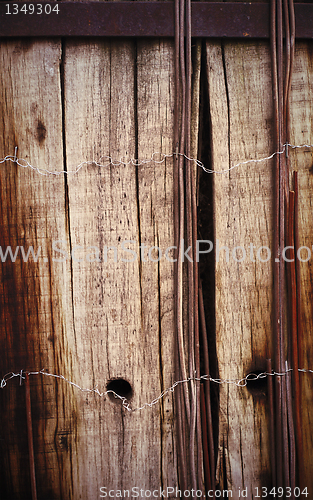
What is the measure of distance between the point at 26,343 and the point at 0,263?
1.19 ft

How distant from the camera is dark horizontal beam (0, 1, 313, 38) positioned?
1.23m

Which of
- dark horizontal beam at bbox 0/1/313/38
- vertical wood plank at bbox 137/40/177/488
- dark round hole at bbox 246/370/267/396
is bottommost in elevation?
dark round hole at bbox 246/370/267/396

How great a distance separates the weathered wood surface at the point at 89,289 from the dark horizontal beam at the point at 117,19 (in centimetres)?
11

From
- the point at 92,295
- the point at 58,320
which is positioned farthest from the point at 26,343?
the point at 92,295

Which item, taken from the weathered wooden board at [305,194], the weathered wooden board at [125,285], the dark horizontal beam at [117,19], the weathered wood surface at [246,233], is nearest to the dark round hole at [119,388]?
the weathered wooden board at [125,285]

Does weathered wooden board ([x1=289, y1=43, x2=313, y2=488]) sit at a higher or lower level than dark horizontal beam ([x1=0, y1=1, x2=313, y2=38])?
lower

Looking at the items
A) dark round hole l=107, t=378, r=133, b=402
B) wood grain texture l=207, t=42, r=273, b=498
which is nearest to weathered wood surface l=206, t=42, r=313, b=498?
wood grain texture l=207, t=42, r=273, b=498

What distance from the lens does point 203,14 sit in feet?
4.09

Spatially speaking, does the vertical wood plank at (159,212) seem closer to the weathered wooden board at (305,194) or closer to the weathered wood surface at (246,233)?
the weathered wood surface at (246,233)

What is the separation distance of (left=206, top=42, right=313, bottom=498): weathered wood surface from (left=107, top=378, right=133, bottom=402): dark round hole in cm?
40

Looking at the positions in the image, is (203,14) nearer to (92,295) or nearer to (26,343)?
(92,295)

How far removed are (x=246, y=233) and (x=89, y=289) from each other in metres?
0.72

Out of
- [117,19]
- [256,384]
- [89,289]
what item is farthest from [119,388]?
[117,19]

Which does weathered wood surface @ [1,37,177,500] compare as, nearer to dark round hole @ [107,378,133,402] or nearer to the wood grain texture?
dark round hole @ [107,378,133,402]
